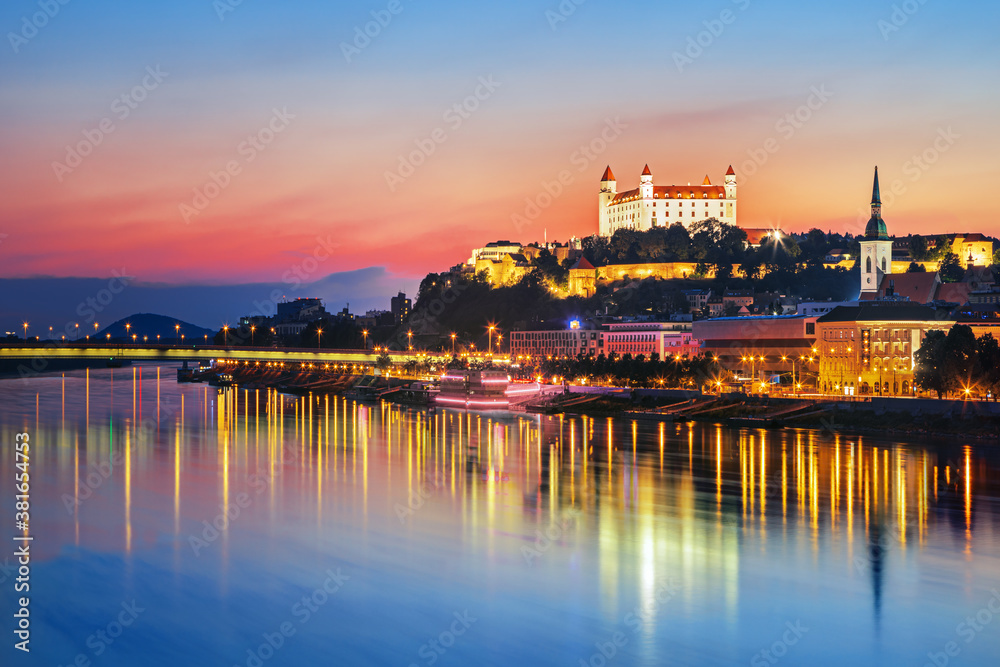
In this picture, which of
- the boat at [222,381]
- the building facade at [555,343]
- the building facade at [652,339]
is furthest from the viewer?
the boat at [222,381]

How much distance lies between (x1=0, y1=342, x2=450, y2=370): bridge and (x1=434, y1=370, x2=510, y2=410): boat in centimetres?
1498

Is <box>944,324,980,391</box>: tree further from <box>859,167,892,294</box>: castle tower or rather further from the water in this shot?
<box>859,167,892,294</box>: castle tower

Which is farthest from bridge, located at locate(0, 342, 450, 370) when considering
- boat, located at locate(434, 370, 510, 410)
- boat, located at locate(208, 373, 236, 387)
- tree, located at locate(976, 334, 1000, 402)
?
tree, located at locate(976, 334, 1000, 402)

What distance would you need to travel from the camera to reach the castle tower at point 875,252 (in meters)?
74.9

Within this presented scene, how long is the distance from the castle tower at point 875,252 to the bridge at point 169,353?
34.9 metres

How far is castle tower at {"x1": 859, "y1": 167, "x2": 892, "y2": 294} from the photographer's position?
74875 millimetres

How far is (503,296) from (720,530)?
81381mm

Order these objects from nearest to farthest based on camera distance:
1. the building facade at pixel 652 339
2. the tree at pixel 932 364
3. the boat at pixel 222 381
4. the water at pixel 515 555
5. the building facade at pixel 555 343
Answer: the water at pixel 515 555 → the tree at pixel 932 364 → the building facade at pixel 652 339 → the building facade at pixel 555 343 → the boat at pixel 222 381

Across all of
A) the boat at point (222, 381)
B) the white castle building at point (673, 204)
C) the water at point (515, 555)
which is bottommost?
the water at point (515, 555)

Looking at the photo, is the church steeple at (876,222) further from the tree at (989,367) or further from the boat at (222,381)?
the boat at (222,381)

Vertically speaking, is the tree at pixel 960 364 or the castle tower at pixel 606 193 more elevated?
the castle tower at pixel 606 193

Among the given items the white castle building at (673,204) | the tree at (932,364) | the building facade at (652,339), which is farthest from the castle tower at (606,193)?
the tree at (932,364)

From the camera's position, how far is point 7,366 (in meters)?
111

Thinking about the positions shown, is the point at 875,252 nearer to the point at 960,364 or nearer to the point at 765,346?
the point at 765,346
